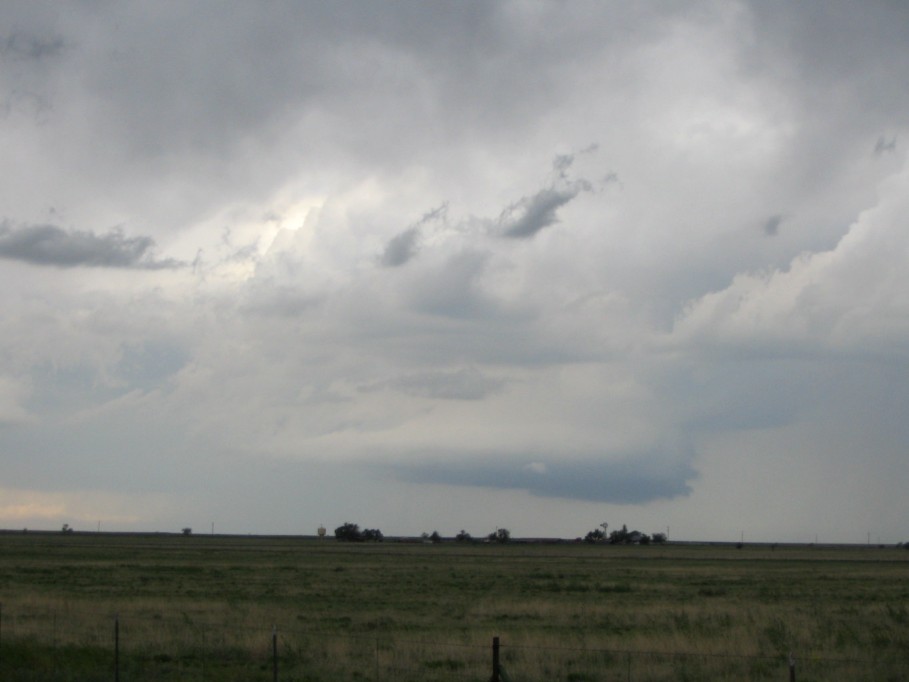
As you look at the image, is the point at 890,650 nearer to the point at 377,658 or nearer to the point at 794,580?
the point at 377,658

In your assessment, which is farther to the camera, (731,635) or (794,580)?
(794,580)

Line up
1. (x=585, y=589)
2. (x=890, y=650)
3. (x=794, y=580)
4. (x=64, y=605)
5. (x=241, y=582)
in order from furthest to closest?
1. (x=794, y=580)
2. (x=241, y=582)
3. (x=585, y=589)
4. (x=64, y=605)
5. (x=890, y=650)

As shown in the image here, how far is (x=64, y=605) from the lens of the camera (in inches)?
1475

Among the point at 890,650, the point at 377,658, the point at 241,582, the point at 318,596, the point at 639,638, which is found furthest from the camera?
the point at 241,582

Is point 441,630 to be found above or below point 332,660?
below

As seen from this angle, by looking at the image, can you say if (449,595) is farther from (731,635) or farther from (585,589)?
(731,635)

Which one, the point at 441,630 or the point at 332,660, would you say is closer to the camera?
the point at 332,660

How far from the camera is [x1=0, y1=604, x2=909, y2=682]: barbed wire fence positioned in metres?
21.5

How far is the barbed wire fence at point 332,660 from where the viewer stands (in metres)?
21.5

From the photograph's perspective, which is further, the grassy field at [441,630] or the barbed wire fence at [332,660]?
the grassy field at [441,630]

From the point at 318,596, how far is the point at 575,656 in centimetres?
2489

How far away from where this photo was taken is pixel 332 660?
24156mm

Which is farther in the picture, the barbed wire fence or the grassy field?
the grassy field

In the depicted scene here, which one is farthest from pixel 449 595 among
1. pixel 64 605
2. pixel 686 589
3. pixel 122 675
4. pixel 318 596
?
pixel 122 675
